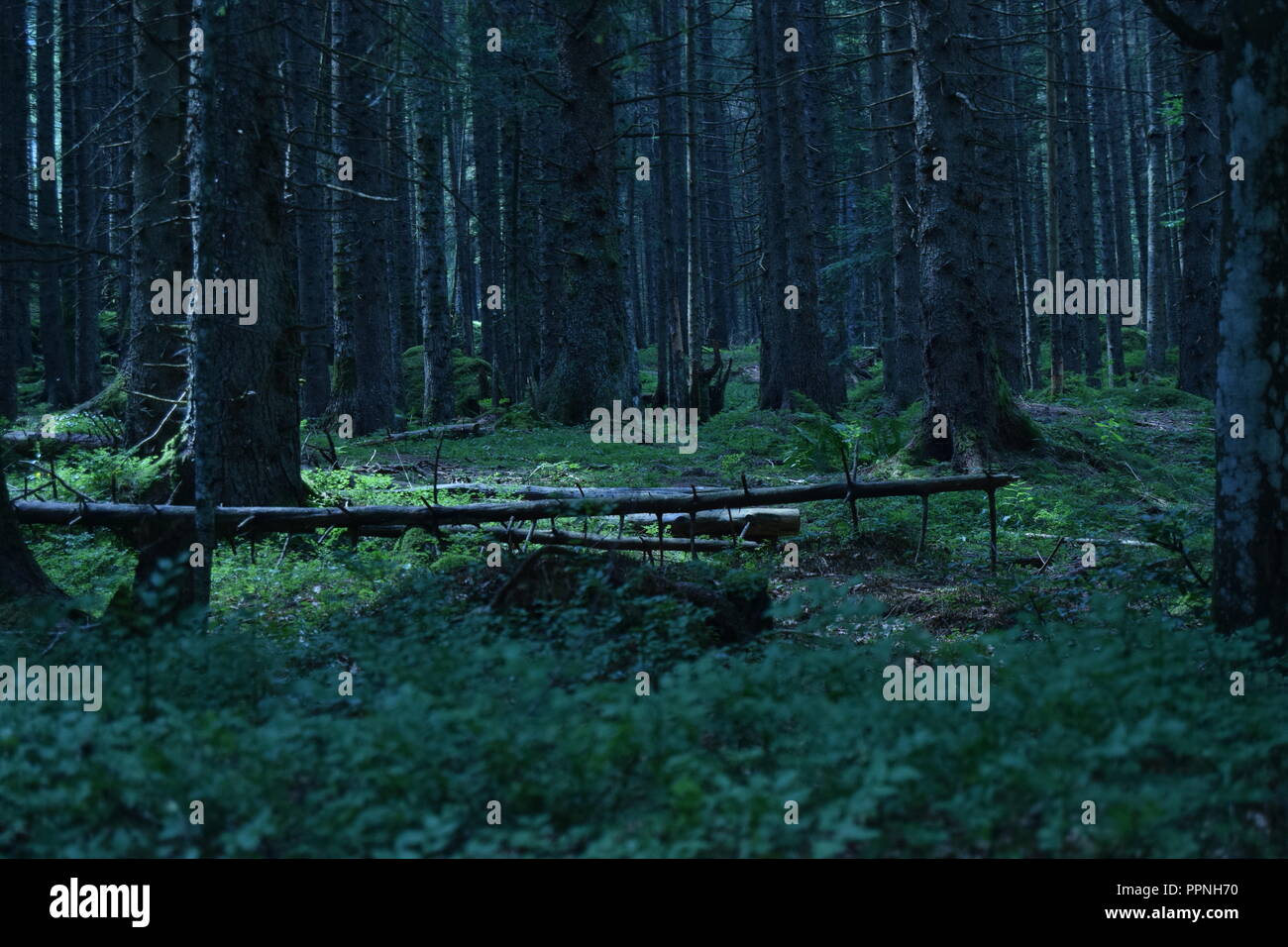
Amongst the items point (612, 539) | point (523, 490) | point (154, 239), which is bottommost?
point (612, 539)

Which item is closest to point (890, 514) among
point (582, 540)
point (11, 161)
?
point (582, 540)

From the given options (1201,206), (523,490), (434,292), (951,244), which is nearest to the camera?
(523,490)

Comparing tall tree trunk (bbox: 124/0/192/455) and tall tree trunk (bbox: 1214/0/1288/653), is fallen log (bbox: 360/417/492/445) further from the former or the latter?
tall tree trunk (bbox: 1214/0/1288/653)

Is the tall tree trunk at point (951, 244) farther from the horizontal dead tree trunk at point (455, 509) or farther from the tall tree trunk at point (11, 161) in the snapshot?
the tall tree trunk at point (11, 161)

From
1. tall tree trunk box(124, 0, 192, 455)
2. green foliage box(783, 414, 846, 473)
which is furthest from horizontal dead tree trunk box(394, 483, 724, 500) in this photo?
tall tree trunk box(124, 0, 192, 455)

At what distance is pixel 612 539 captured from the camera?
920 centimetres

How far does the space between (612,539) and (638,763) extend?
469cm

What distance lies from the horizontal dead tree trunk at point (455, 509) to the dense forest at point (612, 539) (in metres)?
0.05

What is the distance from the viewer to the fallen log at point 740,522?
993 cm

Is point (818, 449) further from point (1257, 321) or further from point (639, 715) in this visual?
point (639, 715)

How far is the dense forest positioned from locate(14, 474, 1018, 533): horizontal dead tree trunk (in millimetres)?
48

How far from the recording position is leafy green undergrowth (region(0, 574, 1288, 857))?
12.9 feet

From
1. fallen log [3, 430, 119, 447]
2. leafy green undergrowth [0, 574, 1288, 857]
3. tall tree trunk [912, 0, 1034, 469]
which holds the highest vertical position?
tall tree trunk [912, 0, 1034, 469]
